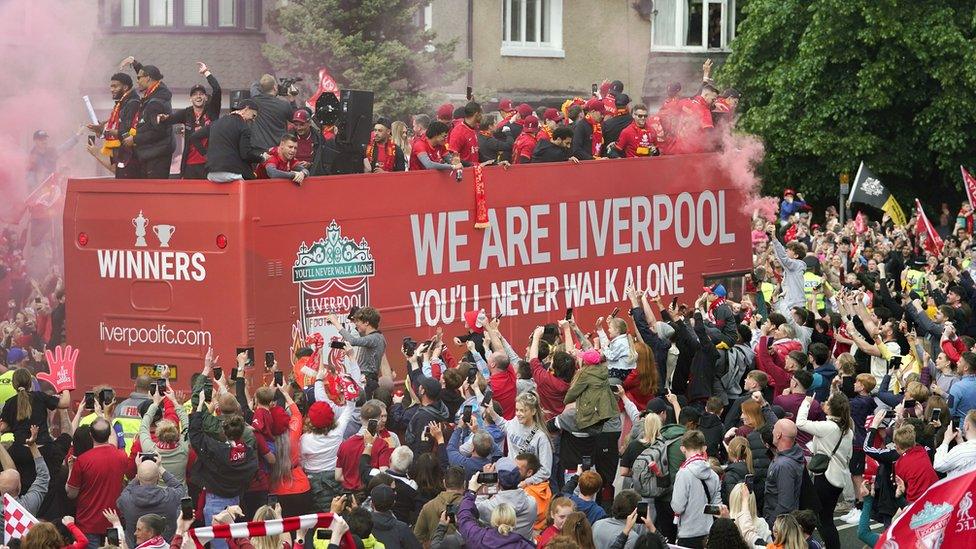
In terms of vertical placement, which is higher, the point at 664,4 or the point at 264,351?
the point at 664,4

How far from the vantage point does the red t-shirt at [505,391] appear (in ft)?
44.1

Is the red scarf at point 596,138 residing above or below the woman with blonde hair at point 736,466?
above

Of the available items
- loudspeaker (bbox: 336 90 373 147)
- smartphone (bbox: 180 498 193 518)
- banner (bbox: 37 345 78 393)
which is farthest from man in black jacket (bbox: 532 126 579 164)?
smartphone (bbox: 180 498 193 518)

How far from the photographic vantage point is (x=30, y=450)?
1098cm

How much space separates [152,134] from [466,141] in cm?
327

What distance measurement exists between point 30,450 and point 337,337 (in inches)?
164

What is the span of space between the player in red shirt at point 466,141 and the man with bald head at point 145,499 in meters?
6.68

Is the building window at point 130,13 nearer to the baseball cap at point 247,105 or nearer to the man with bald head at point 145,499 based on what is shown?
the baseball cap at point 247,105

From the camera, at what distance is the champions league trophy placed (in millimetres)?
14258

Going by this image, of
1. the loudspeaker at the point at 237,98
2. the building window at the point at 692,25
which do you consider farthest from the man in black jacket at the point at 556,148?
the building window at the point at 692,25

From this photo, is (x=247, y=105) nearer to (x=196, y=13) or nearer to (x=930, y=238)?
(x=930, y=238)

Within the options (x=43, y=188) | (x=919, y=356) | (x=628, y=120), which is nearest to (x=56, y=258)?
(x=43, y=188)

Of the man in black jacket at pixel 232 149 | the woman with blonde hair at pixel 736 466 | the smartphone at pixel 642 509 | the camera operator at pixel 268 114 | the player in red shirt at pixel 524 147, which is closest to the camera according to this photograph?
the smartphone at pixel 642 509

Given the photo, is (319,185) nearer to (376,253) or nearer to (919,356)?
(376,253)
